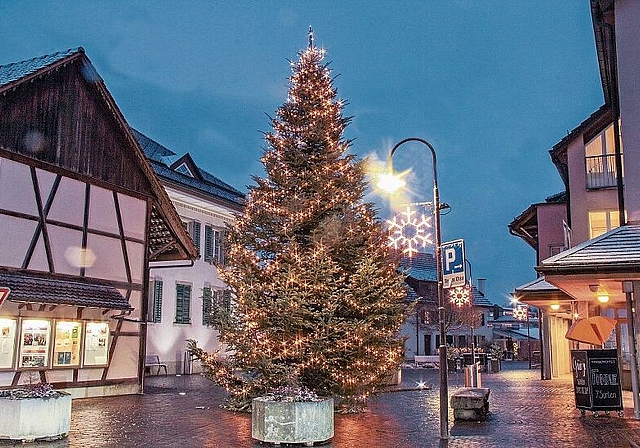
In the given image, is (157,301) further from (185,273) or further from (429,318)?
(429,318)

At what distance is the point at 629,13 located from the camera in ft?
51.8

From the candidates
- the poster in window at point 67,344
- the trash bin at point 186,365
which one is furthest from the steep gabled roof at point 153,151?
the poster in window at point 67,344

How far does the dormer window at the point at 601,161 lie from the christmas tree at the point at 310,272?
10.9 m

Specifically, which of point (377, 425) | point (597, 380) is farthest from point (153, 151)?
point (597, 380)

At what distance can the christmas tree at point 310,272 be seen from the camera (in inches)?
597

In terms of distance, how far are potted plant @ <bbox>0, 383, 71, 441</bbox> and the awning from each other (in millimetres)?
4890

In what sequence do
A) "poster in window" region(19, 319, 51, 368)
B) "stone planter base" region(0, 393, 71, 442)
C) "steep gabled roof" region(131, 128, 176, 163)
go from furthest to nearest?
1. "steep gabled roof" region(131, 128, 176, 163)
2. "poster in window" region(19, 319, 51, 368)
3. "stone planter base" region(0, 393, 71, 442)

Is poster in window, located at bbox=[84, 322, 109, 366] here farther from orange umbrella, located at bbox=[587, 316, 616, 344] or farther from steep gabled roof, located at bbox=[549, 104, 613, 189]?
steep gabled roof, located at bbox=[549, 104, 613, 189]

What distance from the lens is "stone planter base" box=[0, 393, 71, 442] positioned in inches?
428

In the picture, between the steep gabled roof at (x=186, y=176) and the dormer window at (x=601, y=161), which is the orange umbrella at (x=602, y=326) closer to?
the dormer window at (x=601, y=161)

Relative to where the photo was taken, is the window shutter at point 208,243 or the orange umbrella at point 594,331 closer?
the orange umbrella at point 594,331

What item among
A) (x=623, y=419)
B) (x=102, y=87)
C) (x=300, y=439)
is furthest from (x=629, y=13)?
(x=102, y=87)

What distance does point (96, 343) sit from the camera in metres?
18.8

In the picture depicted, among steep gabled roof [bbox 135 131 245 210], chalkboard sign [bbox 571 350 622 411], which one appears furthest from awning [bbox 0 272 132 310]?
chalkboard sign [bbox 571 350 622 411]
